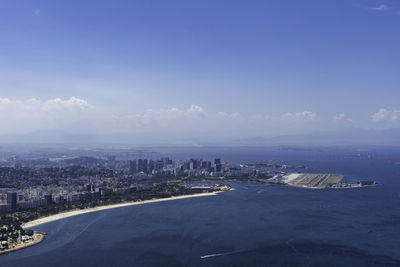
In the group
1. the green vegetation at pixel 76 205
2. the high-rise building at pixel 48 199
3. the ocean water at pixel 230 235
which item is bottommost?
the ocean water at pixel 230 235

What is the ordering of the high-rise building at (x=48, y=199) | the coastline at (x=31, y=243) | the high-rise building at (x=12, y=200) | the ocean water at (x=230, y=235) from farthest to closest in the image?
the high-rise building at (x=48, y=199)
the high-rise building at (x=12, y=200)
the coastline at (x=31, y=243)
the ocean water at (x=230, y=235)

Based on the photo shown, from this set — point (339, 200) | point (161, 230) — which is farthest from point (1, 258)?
point (339, 200)

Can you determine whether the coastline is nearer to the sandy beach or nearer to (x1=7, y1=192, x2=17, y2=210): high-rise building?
the sandy beach

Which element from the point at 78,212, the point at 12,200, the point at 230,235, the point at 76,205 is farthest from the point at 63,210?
the point at 230,235

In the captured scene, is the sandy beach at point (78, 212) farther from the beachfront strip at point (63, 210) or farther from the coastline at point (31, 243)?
the coastline at point (31, 243)

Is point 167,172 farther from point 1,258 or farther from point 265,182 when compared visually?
point 1,258

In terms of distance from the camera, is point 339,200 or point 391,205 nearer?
point 391,205

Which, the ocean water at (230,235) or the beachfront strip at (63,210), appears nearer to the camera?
the ocean water at (230,235)

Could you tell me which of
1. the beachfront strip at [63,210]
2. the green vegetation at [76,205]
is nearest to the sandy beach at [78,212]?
the beachfront strip at [63,210]

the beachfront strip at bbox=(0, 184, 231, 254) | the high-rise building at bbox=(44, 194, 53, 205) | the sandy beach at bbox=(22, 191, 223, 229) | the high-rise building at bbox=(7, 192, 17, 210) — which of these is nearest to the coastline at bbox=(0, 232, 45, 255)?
the beachfront strip at bbox=(0, 184, 231, 254)

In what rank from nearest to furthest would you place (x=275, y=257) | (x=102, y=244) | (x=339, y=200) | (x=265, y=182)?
(x=275, y=257), (x=102, y=244), (x=339, y=200), (x=265, y=182)
